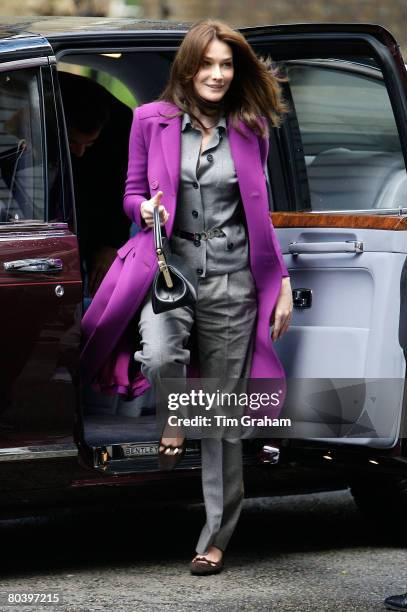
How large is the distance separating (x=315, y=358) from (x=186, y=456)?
567 mm

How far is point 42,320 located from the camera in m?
4.86

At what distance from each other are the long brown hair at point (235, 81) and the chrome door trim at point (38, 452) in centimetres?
118

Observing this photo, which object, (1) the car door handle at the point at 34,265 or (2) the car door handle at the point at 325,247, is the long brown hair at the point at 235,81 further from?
(1) the car door handle at the point at 34,265

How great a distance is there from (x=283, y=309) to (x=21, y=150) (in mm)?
1023

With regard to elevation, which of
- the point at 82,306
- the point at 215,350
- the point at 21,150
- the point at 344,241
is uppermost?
the point at 21,150

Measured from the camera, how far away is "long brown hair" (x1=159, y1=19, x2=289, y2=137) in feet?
16.2

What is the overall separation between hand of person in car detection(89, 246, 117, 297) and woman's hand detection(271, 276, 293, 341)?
1555 mm

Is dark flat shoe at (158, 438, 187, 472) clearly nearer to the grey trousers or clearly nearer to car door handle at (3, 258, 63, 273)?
the grey trousers

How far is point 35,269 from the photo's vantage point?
192 inches

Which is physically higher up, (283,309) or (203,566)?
(283,309)

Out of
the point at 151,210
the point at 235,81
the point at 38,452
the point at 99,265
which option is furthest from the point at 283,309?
the point at 99,265

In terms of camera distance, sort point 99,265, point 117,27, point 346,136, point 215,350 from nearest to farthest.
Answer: point 215,350
point 117,27
point 346,136
point 99,265

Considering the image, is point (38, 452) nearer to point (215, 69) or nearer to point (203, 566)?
point (203, 566)

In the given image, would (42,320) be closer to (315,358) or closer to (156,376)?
(156,376)
